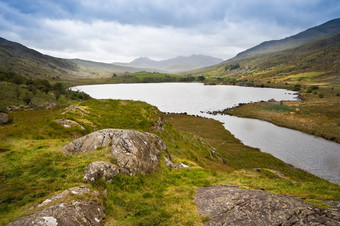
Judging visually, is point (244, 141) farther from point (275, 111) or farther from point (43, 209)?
point (43, 209)

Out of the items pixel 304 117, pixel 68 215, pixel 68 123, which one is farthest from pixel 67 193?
pixel 304 117

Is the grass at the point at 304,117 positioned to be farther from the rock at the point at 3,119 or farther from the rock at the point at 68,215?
the rock at the point at 3,119

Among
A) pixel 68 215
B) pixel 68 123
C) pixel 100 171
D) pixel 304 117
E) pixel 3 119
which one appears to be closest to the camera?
pixel 68 215

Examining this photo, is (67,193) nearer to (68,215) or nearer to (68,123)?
(68,215)

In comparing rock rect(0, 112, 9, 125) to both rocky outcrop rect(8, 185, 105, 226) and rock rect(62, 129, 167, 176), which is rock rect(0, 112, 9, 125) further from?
rocky outcrop rect(8, 185, 105, 226)

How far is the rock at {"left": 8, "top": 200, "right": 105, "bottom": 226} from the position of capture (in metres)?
8.48

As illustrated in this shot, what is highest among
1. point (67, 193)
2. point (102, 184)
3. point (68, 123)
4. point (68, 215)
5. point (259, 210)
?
point (68, 123)

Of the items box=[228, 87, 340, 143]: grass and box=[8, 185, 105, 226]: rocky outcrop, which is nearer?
box=[8, 185, 105, 226]: rocky outcrop

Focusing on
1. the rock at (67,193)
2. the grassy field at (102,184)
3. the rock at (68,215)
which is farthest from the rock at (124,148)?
the rock at (68,215)

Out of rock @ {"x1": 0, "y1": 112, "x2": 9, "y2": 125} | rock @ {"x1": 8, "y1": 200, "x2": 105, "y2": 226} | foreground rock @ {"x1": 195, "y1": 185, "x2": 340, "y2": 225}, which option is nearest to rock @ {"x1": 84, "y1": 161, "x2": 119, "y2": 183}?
rock @ {"x1": 8, "y1": 200, "x2": 105, "y2": 226}

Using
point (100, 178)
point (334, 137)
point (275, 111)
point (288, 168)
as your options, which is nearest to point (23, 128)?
point (100, 178)

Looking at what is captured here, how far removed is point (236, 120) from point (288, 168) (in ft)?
163

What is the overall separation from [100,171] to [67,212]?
4109mm

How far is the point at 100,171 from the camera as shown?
43.8ft
